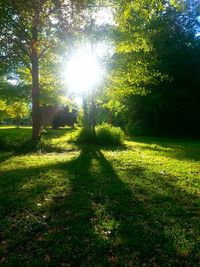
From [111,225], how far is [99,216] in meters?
0.56

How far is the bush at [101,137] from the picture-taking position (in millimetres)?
20634

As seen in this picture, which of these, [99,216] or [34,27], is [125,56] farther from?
[99,216]

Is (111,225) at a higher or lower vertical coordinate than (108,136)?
lower

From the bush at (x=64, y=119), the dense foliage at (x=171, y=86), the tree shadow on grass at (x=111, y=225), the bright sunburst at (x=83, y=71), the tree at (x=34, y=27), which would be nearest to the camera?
the tree shadow on grass at (x=111, y=225)

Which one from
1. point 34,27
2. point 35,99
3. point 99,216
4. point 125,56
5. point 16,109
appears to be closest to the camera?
point 99,216

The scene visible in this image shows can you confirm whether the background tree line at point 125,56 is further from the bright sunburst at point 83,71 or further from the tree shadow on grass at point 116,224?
the tree shadow on grass at point 116,224

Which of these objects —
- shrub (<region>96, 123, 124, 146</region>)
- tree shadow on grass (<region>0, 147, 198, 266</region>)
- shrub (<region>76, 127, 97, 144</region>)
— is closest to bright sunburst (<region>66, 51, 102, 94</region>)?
shrub (<region>96, 123, 124, 146</region>)

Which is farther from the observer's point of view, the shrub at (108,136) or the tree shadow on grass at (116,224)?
the shrub at (108,136)

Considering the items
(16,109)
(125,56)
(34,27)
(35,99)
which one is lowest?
(16,109)

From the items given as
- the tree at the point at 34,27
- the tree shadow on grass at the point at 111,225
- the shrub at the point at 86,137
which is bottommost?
the tree shadow on grass at the point at 111,225

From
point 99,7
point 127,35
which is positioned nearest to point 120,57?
point 127,35

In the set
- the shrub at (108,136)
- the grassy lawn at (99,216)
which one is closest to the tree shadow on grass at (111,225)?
the grassy lawn at (99,216)


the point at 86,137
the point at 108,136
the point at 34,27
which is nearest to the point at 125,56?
the point at 108,136

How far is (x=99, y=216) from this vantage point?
7352 mm
